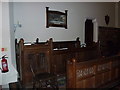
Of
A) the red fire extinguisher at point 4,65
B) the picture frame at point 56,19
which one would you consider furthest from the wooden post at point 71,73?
the picture frame at point 56,19

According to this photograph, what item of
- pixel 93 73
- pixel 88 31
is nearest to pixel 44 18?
pixel 88 31

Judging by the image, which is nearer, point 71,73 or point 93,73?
point 71,73

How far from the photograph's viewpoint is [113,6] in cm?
850

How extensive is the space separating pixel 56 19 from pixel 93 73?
11.0ft

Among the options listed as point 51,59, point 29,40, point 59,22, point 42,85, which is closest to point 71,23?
point 59,22

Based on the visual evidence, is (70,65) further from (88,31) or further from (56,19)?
(88,31)

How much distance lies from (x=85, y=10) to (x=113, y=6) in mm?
2229

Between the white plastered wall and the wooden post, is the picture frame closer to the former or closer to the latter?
the white plastered wall

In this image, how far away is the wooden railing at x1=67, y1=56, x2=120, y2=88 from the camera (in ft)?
9.04

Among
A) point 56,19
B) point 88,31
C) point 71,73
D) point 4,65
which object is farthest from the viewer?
point 88,31

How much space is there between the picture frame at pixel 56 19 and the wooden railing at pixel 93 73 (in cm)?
291

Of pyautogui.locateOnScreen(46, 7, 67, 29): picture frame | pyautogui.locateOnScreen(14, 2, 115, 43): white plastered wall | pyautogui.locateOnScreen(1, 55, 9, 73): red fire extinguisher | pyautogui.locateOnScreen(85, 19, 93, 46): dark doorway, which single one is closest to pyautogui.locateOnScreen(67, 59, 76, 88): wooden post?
pyautogui.locateOnScreen(1, 55, 9, 73): red fire extinguisher

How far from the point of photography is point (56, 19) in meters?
6.03

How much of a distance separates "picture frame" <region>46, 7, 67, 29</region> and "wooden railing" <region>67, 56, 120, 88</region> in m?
2.91
